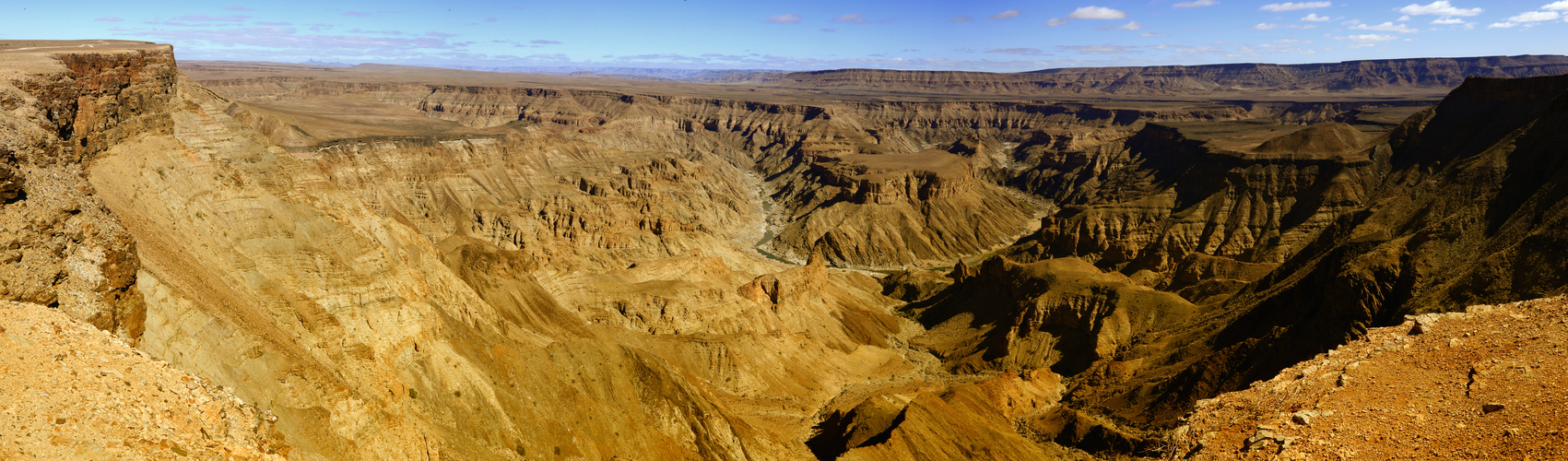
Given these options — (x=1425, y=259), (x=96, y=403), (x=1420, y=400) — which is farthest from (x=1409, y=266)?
(x=96, y=403)

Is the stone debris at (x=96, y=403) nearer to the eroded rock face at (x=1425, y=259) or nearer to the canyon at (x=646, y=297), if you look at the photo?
the canyon at (x=646, y=297)

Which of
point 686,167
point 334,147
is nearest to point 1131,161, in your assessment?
point 686,167

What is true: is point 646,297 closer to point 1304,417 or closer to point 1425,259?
point 1304,417

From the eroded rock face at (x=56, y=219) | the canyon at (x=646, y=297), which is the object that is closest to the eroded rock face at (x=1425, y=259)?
the canyon at (x=646, y=297)

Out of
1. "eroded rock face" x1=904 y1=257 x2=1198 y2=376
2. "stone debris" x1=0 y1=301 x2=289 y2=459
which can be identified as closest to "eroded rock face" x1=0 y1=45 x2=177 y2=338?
"stone debris" x1=0 y1=301 x2=289 y2=459

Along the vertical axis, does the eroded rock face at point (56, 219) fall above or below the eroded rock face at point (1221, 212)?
above

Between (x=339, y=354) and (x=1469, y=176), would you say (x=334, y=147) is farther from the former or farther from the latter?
(x=1469, y=176)
